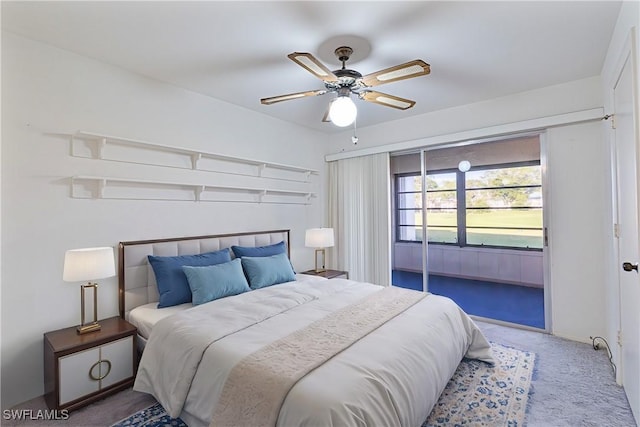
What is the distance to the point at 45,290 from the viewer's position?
2.29m

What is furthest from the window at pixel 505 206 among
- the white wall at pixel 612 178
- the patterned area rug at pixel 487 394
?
the patterned area rug at pixel 487 394

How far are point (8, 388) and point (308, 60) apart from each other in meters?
2.98

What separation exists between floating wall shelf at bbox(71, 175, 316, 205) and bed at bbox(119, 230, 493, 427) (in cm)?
45

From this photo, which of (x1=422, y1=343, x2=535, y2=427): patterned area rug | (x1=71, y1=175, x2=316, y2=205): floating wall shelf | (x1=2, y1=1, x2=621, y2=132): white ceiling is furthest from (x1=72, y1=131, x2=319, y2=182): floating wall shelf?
(x1=422, y1=343, x2=535, y2=427): patterned area rug

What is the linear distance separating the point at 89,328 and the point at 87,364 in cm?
26

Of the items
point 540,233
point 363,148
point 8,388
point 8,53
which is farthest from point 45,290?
point 540,233

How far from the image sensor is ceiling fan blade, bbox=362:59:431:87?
190 cm

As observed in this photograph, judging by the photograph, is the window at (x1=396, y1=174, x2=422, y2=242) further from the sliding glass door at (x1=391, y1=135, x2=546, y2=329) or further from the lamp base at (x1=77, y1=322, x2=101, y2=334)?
the lamp base at (x1=77, y1=322, x2=101, y2=334)

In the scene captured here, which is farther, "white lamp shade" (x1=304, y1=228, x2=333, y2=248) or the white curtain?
the white curtain

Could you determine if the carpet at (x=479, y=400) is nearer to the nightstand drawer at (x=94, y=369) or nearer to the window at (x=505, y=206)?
the nightstand drawer at (x=94, y=369)

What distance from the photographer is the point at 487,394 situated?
2.18 m

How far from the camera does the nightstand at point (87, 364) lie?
2006mm

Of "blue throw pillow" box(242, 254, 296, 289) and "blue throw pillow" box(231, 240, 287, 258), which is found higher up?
"blue throw pillow" box(231, 240, 287, 258)

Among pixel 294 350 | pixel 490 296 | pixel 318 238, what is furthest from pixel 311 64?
pixel 490 296
